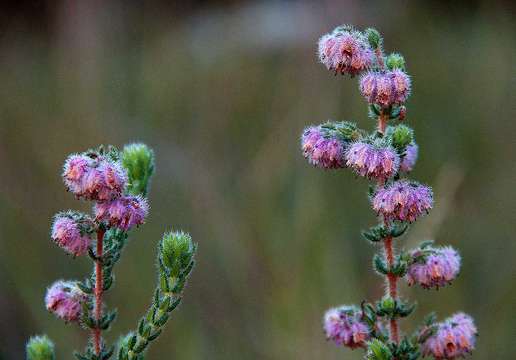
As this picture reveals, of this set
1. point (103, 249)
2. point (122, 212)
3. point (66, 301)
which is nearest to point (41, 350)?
point (66, 301)

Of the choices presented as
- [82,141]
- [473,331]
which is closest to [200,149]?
[82,141]

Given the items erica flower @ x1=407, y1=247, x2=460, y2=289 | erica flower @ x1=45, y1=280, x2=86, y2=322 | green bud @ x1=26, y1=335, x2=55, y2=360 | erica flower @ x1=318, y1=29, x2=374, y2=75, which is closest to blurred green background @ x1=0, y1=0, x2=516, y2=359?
green bud @ x1=26, y1=335, x2=55, y2=360

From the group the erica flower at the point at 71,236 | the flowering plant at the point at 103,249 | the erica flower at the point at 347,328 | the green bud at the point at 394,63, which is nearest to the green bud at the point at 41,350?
the flowering plant at the point at 103,249

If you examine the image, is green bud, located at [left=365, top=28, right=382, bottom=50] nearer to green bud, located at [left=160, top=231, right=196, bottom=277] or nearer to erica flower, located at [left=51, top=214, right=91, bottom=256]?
green bud, located at [left=160, top=231, right=196, bottom=277]

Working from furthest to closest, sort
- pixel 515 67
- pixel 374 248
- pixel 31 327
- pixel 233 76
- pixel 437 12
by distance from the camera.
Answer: pixel 437 12 < pixel 233 76 < pixel 515 67 < pixel 374 248 < pixel 31 327

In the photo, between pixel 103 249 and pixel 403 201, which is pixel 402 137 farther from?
pixel 103 249

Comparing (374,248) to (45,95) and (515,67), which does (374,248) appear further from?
(45,95)
